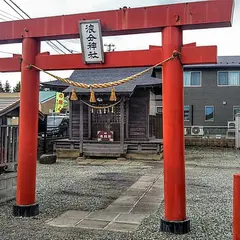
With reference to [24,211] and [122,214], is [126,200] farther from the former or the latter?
[24,211]

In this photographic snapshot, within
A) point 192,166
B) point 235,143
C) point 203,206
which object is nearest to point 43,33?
point 203,206

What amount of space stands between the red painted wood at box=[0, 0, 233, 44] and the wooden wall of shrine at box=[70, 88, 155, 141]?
9.41 meters

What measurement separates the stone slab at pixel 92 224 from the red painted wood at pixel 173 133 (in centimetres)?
105

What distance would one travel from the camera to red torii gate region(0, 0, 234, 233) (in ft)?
16.0

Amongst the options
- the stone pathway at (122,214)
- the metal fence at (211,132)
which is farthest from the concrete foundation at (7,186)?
the metal fence at (211,132)

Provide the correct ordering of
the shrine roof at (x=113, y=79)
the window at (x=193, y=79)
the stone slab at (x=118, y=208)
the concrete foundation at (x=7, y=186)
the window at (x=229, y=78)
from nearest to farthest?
the stone slab at (x=118, y=208)
the concrete foundation at (x=7, y=186)
the shrine roof at (x=113, y=79)
the window at (x=229, y=78)
the window at (x=193, y=79)

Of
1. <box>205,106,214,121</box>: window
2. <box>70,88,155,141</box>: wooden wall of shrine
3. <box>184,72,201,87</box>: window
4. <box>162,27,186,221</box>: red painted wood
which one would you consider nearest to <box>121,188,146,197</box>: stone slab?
<box>162,27,186,221</box>: red painted wood

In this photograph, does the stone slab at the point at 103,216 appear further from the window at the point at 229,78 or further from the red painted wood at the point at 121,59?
the window at the point at 229,78

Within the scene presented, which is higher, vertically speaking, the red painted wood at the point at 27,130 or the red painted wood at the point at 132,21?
the red painted wood at the point at 132,21

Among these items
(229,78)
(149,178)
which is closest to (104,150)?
(149,178)

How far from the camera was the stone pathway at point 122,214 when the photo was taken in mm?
5195

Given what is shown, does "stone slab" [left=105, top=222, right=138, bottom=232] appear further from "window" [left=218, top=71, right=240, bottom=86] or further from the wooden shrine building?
"window" [left=218, top=71, right=240, bottom=86]

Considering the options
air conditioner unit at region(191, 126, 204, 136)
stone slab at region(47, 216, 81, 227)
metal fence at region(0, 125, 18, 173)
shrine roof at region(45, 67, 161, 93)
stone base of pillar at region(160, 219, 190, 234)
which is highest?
shrine roof at region(45, 67, 161, 93)

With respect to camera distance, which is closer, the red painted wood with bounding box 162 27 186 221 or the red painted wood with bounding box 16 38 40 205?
the red painted wood with bounding box 162 27 186 221
